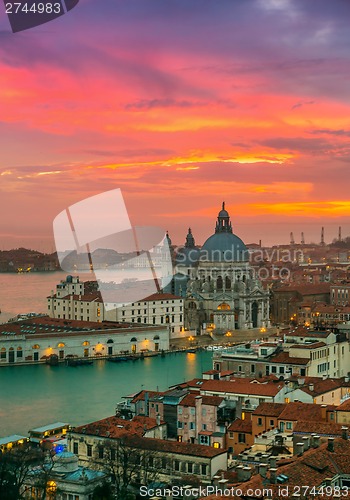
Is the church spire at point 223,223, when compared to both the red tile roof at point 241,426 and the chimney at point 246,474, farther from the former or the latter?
the chimney at point 246,474

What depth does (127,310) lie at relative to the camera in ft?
51.9

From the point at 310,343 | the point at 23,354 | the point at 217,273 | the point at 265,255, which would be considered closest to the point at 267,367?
the point at 310,343

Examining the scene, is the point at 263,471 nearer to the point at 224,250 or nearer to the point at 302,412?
the point at 302,412

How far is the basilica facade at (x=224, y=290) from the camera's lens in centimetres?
1731

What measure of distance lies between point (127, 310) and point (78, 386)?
5.58 metres

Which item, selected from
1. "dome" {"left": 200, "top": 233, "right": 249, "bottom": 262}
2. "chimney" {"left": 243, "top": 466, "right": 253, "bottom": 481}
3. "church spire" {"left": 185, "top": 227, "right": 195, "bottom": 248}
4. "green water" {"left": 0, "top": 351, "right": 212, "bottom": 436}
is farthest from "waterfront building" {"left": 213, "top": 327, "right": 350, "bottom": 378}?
"church spire" {"left": 185, "top": 227, "right": 195, "bottom": 248}

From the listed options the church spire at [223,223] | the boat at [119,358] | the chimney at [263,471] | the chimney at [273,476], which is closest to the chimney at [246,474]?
the chimney at [263,471]

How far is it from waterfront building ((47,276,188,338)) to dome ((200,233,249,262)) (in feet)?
8.16

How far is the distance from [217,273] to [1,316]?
20.1 ft

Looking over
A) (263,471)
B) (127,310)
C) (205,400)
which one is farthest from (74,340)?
(263,471)

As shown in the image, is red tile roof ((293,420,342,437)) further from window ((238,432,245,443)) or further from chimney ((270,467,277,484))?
chimney ((270,467,277,484))

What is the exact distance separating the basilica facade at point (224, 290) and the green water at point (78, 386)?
3.50m

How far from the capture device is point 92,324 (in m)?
14.4

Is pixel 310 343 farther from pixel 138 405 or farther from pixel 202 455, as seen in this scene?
pixel 202 455
